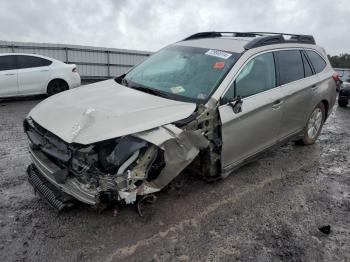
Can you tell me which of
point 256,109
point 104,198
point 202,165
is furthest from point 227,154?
point 104,198

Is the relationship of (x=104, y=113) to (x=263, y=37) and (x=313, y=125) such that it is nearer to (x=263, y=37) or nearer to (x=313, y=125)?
(x=263, y=37)

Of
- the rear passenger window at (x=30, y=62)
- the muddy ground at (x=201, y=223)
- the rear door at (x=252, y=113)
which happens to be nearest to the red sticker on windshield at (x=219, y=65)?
the rear door at (x=252, y=113)

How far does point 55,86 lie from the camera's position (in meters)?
11.0

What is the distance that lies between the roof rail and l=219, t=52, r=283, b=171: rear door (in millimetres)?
183

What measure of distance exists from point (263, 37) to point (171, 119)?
211cm

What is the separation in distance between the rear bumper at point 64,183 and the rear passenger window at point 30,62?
24.4 ft

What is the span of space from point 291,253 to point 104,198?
5.79 ft

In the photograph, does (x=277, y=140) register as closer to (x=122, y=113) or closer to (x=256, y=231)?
(x=256, y=231)

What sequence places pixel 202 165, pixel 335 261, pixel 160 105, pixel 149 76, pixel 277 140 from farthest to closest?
1. pixel 277 140
2. pixel 149 76
3. pixel 202 165
4. pixel 160 105
5. pixel 335 261

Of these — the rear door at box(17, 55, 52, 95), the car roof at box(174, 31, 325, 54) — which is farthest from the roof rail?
the rear door at box(17, 55, 52, 95)

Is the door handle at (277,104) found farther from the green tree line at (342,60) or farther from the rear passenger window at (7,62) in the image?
the green tree line at (342,60)

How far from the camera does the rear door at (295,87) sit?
492cm

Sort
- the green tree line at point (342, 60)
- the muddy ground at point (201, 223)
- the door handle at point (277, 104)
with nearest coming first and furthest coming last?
the muddy ground at point (201, 223), the door handle at point (277, 104), the green tree line at point (342, 60)

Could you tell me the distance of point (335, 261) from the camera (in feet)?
10.1
